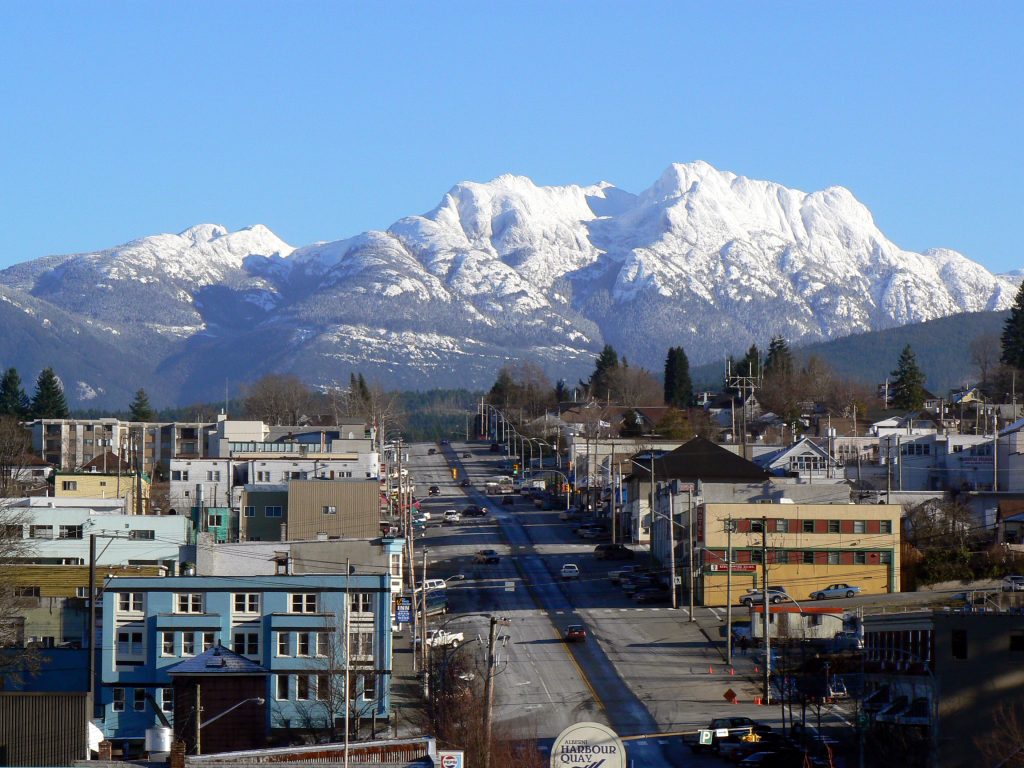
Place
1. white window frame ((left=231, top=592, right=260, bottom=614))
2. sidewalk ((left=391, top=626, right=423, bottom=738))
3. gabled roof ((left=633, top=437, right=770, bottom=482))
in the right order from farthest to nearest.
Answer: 1. gabled roof ((left=633, top=437, right=770, bottom=482))
2. white window frame ((left=231, top=592, right=260, bottom=614))
3. sidewalk ((left=391, top=626, right=423, bottom=738))

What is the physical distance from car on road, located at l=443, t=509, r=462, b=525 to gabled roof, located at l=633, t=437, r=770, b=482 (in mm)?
13998

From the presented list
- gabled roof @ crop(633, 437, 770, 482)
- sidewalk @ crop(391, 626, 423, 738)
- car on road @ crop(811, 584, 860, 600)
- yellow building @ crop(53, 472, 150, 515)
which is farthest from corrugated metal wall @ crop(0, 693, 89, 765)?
gabled roof @ crop(633, 437, 770, 482)

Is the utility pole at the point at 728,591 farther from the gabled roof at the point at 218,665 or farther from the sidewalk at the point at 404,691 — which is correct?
the gabled roof at the point at 218,665

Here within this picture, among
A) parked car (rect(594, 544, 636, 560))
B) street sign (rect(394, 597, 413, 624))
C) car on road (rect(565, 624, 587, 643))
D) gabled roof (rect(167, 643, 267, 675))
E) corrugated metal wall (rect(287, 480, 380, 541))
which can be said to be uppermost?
corrugated metal wall (rect(287, 480, 380, 541))

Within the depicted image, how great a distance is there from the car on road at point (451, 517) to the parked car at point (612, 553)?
21.8 metres

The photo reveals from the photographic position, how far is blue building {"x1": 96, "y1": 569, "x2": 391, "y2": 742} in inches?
2968

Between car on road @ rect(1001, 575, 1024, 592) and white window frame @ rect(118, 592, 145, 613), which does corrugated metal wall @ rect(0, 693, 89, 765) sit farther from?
car on road @ rect(1001, 575, 1024, 592)

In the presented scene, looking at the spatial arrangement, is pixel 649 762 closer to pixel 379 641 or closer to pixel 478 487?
pixel 379 641

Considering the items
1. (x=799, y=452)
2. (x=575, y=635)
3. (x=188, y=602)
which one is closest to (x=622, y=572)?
(x=575, y=635)

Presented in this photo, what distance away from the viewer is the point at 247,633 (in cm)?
7775

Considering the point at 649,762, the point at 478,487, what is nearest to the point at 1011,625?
the point at 649,762

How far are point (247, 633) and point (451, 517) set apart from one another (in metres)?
63.8

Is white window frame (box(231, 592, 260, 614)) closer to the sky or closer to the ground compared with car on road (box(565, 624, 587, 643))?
closer to the sky

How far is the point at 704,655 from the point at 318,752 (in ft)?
132
